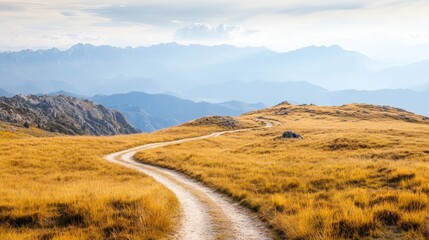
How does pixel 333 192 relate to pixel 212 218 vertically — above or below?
above

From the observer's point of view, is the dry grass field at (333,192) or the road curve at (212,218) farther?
the road curve at (212,218)

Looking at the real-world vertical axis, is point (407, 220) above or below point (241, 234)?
above

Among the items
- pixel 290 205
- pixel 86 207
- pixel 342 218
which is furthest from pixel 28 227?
pixel 342 218

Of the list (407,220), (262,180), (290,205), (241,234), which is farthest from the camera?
(262,180)

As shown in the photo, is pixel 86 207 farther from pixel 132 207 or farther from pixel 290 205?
pixel 290 205

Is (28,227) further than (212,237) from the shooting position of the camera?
Yes

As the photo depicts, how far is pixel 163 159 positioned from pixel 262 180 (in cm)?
1925

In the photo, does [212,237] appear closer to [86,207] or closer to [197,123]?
[86,207]

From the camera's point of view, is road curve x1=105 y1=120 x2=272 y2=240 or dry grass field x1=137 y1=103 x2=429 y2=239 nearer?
dry grass field x1=137 y1=103 x2=429 y2=239

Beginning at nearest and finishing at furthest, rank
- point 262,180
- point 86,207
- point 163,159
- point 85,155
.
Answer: point 86,207, point 262,180, point 163,159, point 85,155

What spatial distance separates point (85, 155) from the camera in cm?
4703

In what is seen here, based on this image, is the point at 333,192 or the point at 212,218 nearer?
the point at 212,218

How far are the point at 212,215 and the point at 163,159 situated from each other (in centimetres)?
2520

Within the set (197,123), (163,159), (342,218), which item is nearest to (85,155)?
(163,159)
